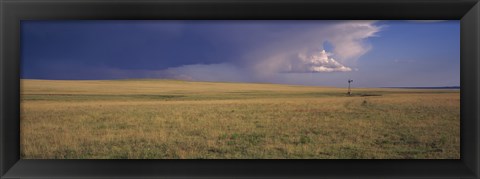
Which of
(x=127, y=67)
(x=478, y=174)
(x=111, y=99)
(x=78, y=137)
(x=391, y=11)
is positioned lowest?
(x=478, y=174)

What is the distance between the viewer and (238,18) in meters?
2.07

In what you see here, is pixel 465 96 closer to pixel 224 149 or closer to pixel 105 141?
pixel 224 149

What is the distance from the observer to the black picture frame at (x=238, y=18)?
6.53 ft

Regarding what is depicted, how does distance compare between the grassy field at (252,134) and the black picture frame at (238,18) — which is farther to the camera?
the grassy field at (252,134)

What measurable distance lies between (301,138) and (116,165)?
1.73m

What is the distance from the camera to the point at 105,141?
2.64m

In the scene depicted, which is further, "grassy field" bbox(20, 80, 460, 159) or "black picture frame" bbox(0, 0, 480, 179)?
"grassy field" bbox(20, 80, 460, 159)

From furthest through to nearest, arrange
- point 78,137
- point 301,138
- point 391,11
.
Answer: point 301,138
point 78,137
point 391,11

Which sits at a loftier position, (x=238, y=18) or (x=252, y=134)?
(x=238, y=18)

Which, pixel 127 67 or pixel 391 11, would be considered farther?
pixel 127 67

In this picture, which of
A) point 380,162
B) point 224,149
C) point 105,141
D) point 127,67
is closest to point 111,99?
point 127,67

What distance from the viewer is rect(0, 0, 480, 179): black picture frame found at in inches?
78.4

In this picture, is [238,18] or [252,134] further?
[252,134]

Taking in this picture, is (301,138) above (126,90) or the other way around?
the other way around
